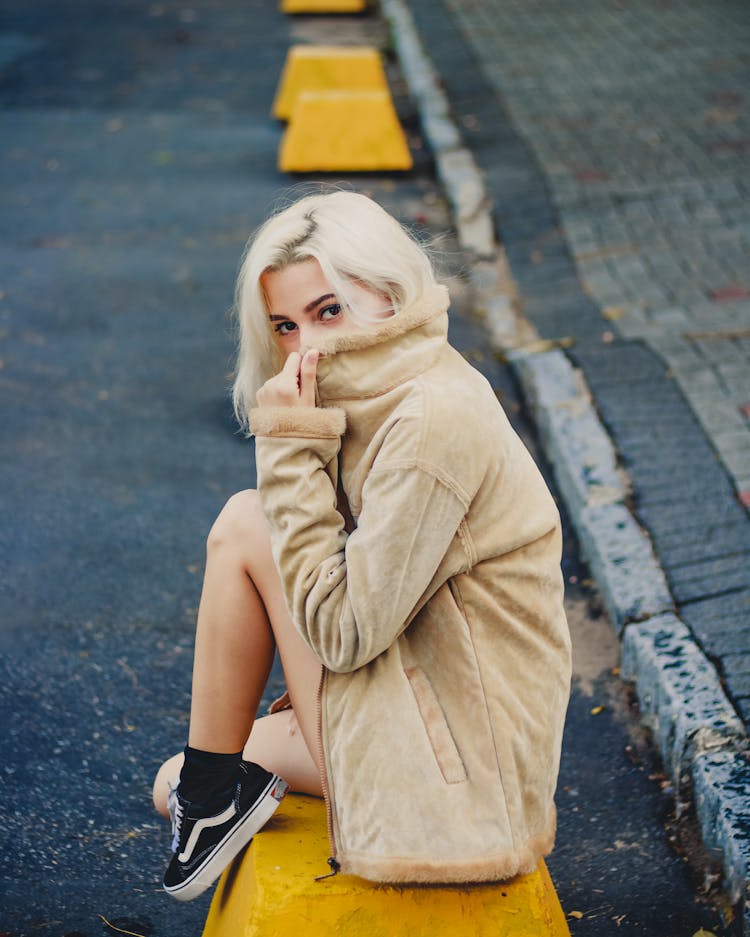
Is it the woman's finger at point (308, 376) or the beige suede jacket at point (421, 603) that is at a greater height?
the woman's finger at point (308, 376)

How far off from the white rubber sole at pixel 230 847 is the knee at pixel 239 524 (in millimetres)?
527

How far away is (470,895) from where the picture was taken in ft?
6.86

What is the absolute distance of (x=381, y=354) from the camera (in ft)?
7.07

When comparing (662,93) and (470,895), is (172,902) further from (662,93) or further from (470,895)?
(662,93)

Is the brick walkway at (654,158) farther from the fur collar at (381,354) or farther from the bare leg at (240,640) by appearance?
the bare leg at (240,640)

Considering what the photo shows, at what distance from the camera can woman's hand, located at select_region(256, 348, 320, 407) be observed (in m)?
2.16

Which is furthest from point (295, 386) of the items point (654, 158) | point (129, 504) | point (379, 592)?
point (654, 158)

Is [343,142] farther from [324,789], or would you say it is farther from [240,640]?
[324,789]

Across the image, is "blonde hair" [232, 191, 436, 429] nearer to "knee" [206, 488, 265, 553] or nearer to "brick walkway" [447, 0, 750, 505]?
"knee" [206, 488, 265, 553]

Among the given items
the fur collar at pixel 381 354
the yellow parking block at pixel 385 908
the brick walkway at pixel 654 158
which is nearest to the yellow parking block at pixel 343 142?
the brick walkway at pixel 654 158

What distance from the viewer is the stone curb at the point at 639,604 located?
2629 millimetres

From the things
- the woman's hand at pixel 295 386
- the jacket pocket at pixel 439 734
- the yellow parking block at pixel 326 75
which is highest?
the woman's hand at pixel 295 386

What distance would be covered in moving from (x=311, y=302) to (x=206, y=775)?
0.99 meters

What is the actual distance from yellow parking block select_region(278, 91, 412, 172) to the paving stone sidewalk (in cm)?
59
